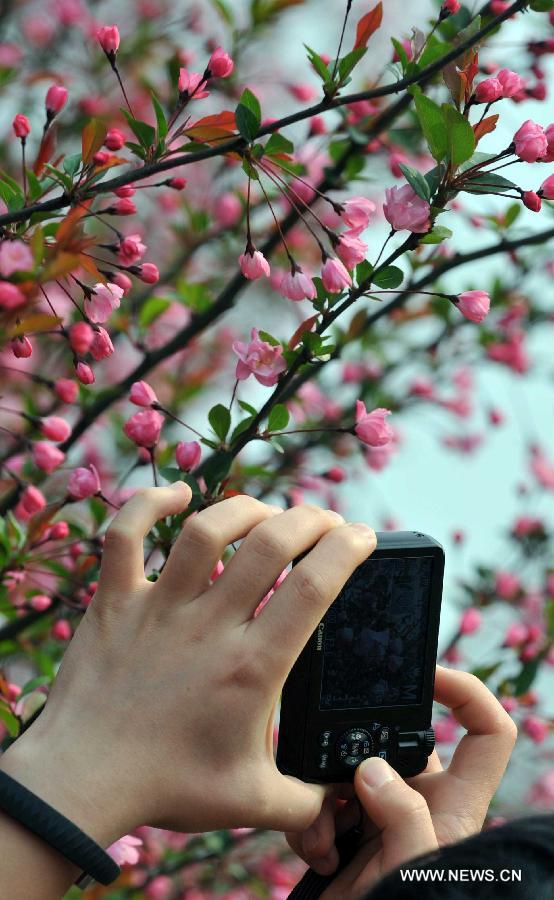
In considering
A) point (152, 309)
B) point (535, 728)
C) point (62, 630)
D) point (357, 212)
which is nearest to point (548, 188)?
point (357, 212)

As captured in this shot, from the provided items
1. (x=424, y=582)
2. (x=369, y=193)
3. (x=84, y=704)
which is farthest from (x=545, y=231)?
(x=369, y=193)

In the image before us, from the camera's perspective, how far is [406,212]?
0.68 meters

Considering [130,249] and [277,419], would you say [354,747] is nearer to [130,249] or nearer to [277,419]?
[277,419]

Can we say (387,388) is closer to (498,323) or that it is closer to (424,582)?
(498,323)

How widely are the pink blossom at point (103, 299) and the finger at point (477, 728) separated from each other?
0.38m

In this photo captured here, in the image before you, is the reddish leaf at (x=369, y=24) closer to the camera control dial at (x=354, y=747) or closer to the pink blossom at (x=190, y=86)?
the pink blossom at (x=190, y=86)

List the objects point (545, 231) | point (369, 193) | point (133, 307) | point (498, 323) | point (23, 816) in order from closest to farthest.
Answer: point (23, 816) → point (545, 231) → point (133, 307) → point (498, 323) → point (369, 193)

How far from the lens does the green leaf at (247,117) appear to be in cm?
66

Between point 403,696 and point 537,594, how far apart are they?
1.00 m

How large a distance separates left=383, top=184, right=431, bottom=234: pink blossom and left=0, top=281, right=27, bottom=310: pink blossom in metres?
0.29

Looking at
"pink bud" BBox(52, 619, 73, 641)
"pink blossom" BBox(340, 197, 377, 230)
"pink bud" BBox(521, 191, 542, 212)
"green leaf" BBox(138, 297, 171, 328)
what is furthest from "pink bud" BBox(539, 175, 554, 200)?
"pink bud" BBox(52, 619, 73, 641)

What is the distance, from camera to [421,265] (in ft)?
3.47

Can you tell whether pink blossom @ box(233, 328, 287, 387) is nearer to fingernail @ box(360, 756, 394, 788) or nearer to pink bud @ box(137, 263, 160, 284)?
pink bud @ box(137, 263, 160, 284)

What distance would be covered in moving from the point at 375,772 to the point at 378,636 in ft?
0.31
